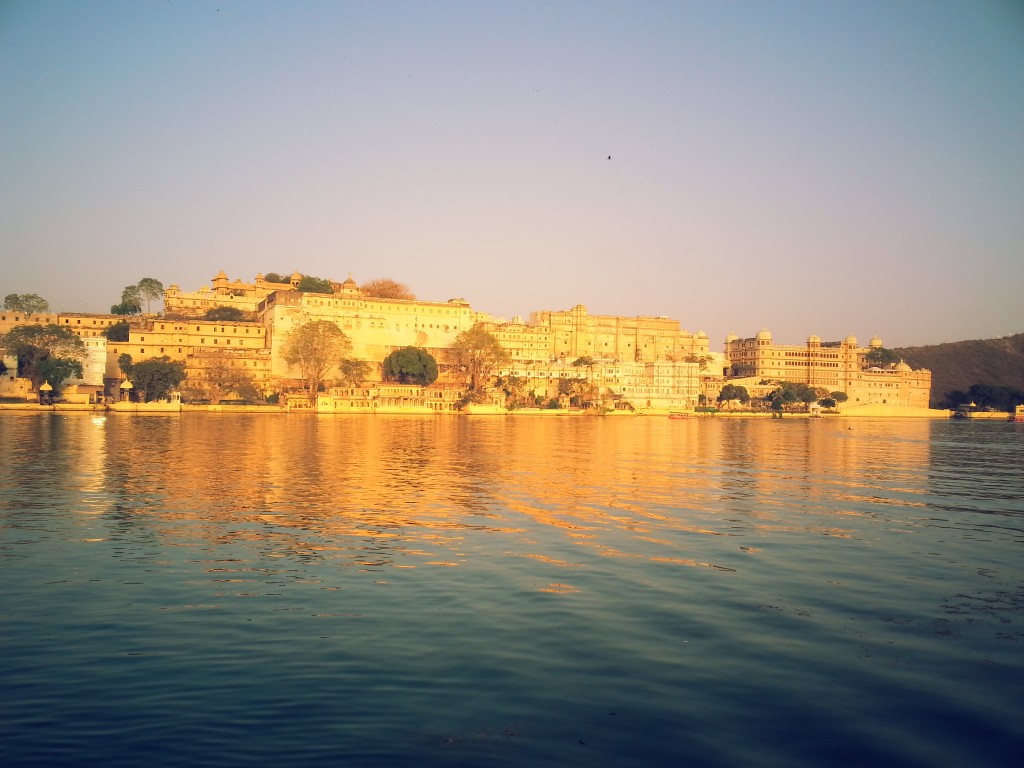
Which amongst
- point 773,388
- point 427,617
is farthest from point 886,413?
point 427,617

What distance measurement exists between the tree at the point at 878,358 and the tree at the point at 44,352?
126420 millimetres

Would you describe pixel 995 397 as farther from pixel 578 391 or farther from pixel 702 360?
pixel 578 391

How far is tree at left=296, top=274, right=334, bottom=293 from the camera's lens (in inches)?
4191

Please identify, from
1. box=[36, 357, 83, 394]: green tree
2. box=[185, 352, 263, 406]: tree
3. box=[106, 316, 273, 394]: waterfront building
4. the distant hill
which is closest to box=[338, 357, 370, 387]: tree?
box=[106, 316, 273, 394]: waterfront building

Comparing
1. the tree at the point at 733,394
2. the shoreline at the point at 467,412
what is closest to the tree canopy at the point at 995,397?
the shoreline at the point at 467,412

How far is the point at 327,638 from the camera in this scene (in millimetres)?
8938

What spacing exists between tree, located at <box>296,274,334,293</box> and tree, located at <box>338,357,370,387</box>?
1828 centimetres

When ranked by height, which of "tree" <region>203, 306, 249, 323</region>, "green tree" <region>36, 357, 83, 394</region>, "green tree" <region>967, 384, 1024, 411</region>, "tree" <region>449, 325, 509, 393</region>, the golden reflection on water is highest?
"tree" <region>203, 306, 249, 323</region>

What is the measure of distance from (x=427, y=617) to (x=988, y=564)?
390 inches

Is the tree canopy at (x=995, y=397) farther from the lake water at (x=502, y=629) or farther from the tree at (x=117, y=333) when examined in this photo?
the tree at (x=117, y=333)

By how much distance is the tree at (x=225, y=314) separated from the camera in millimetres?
95500

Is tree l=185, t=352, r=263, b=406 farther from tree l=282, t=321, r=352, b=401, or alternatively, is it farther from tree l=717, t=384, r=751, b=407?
tree l=717, t=384, r=751, b=407

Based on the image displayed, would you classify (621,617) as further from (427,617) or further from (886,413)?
(886,413)

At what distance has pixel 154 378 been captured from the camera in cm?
7688
